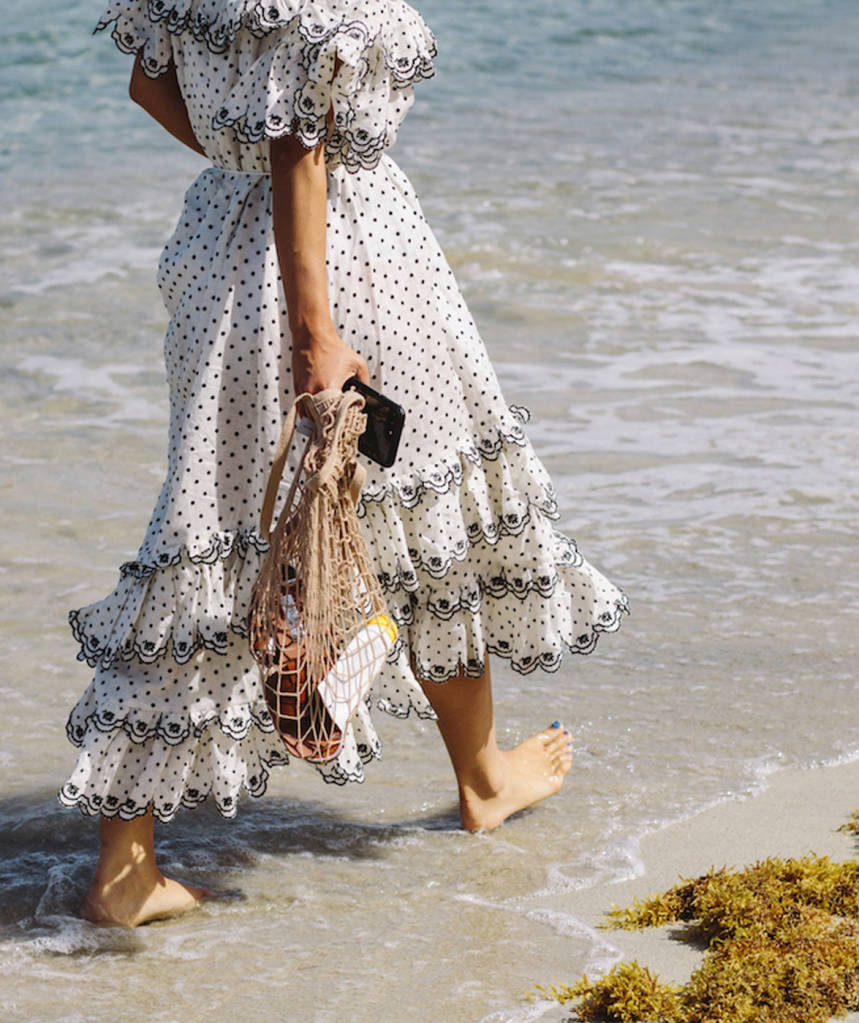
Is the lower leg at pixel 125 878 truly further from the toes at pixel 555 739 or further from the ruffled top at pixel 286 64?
the ruffled top at pixel 286 64

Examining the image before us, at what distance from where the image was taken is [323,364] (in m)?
2.34

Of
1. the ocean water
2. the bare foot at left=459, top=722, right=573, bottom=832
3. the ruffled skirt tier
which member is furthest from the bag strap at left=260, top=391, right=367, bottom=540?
the bare foot at left=459, top=722, right=573, bottom=832

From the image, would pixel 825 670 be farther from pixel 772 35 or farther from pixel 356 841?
pixel 772 35

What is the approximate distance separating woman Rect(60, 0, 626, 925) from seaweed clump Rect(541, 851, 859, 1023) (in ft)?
1.94

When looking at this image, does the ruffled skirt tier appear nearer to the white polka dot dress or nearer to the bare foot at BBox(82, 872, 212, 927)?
the white polka dot dress

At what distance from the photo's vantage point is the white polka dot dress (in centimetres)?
243

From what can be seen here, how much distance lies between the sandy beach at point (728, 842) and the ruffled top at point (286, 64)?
1432 mm

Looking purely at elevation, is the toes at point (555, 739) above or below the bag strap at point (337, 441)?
below

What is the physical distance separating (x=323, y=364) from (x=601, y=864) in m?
1.23

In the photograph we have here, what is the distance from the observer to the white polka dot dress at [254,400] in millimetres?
2430

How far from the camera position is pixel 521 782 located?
3166mm

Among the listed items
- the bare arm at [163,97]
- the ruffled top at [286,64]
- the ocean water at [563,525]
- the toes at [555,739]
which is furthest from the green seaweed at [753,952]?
the bare arm at [163,97]

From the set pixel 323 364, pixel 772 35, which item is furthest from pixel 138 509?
pixel 772 35

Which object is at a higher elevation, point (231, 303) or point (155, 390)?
point (231, 303)
